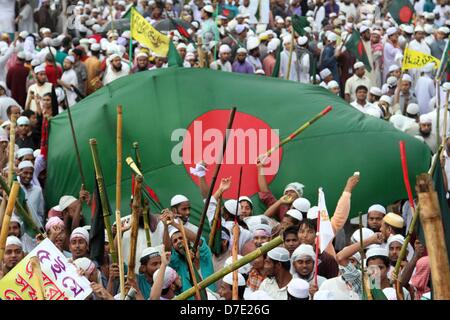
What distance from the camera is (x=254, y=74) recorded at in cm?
1706

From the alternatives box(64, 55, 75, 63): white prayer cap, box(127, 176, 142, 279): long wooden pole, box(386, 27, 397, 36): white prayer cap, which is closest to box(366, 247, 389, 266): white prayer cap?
box(127, 176, 142, 279): long wooden pole

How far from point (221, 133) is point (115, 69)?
5717 millimetres

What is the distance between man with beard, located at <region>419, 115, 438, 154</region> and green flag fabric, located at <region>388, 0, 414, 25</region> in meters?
7.19

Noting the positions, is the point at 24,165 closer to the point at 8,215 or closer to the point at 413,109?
the point at 8,215

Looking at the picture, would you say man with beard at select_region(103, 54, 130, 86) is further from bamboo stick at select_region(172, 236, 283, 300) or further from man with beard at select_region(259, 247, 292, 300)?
bamboo stick at select_region(172, 236, 283, 300)

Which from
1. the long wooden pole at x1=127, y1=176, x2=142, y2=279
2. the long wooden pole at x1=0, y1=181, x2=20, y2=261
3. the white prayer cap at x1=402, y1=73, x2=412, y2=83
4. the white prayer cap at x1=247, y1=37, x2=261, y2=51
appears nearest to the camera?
the long wooden pole at x1=0, y1=181, x2=20, y2=261

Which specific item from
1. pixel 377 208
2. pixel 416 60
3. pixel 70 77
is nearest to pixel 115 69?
pixel 70 77

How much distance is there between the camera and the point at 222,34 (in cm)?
2386

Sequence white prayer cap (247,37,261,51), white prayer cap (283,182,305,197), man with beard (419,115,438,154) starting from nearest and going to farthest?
1. white prayer cap (283,182,305,197)
2. man with beard (419,115,438,154)
3. white prayer cap (247,37,261,51)

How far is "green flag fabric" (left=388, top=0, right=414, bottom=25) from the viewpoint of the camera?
2364 cm

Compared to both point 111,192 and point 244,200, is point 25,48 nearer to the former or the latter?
point 111,192

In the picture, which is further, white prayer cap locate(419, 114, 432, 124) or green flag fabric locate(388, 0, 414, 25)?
green flag fabric locate(388, 0, 414, 25)

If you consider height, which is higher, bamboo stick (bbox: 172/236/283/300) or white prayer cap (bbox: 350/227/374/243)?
bamboo stick (bbox: 172/236/283/300)

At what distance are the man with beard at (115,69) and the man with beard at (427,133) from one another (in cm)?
502
